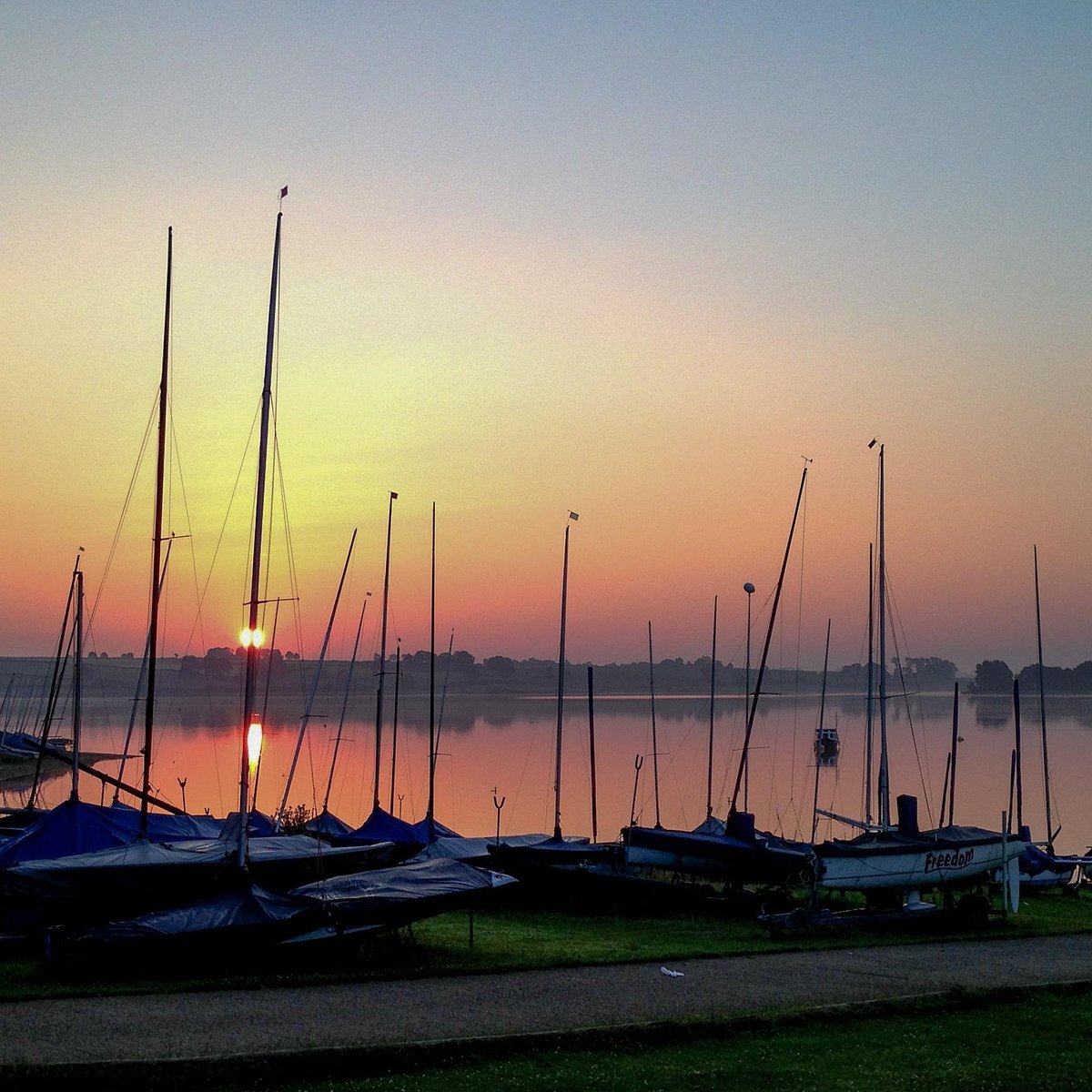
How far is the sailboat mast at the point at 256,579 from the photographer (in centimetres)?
2130

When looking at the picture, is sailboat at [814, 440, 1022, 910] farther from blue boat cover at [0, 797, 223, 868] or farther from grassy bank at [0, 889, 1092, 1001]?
blue boat cover at [0, 797, 223, 868]

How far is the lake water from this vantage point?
58.6 meters

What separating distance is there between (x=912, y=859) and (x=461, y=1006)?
41.3 feet

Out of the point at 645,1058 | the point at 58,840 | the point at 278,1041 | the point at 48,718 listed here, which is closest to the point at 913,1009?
the point at 645,1058

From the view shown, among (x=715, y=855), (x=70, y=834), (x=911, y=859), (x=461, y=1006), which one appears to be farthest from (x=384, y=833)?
(x=461, y=1006)

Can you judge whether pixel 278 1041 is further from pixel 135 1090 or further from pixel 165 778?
pixel 165 778

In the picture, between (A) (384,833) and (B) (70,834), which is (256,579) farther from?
(A) (384,833)

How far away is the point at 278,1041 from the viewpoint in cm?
1349

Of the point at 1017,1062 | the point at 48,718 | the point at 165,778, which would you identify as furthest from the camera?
the point at 165,778

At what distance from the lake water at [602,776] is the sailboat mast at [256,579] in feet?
58.8

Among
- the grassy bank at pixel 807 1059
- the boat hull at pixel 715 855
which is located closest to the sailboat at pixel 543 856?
the boat hull at pixel 715 855

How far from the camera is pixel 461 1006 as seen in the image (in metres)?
15.5

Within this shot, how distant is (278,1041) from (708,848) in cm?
1691

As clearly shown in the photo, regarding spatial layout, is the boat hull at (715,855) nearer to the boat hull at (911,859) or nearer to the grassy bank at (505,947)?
the boat hull at (911,859)
